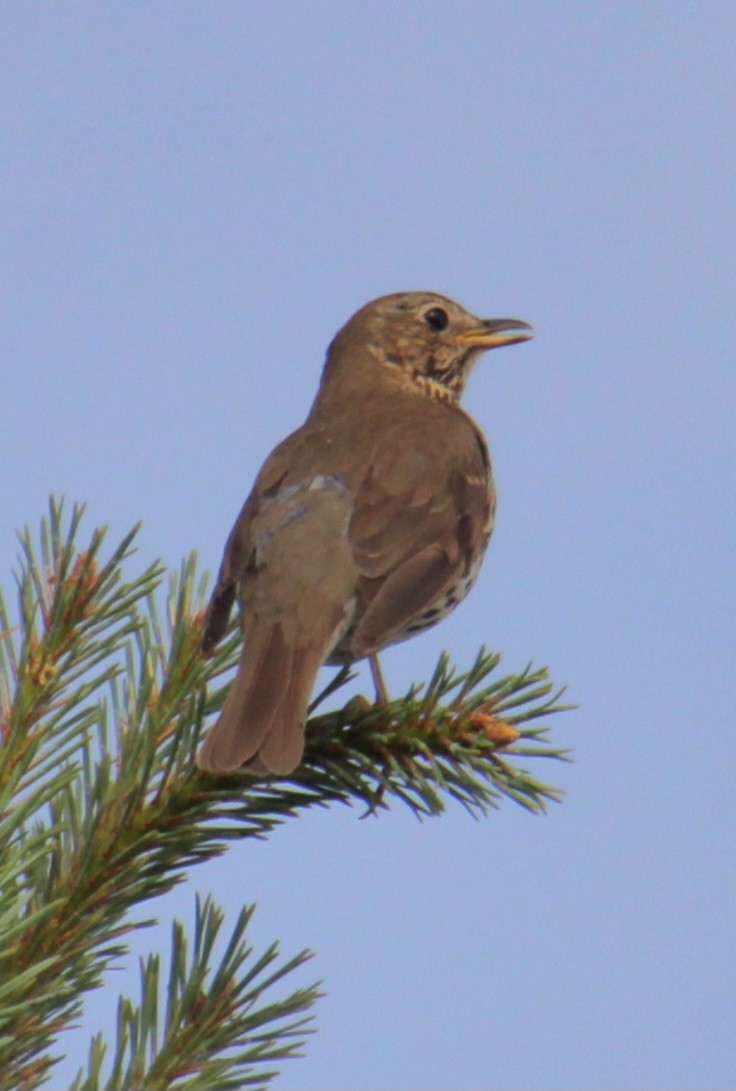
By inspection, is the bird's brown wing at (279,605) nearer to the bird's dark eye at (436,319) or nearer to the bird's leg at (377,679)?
the bird's leg at (377,679)

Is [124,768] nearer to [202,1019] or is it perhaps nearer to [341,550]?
[202,1019]

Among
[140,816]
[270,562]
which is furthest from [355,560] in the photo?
Result: [140,816]

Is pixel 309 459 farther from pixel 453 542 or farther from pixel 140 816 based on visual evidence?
pixel 140 816

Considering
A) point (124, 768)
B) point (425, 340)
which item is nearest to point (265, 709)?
point (124, 768)

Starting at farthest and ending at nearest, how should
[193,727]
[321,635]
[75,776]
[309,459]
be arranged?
[309,459], [321,635], [193,727], [75,776]

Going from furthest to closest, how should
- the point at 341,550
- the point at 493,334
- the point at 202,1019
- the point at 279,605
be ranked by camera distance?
the point at 493,334
the point at 341,550
the point at 279,605
the point at 202,1019

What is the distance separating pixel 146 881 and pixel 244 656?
131cm

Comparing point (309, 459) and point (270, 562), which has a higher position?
point (309, 459)

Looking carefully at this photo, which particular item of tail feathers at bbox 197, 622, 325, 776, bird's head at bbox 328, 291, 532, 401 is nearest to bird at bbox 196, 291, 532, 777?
tail feathers at bbox 197, 622, 325, 776

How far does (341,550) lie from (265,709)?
4.47 feet

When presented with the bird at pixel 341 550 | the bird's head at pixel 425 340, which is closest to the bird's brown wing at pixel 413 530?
the bird at pixel 341 550

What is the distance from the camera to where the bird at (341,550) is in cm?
415

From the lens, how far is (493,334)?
7574mm

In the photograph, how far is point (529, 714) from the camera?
358 cm
